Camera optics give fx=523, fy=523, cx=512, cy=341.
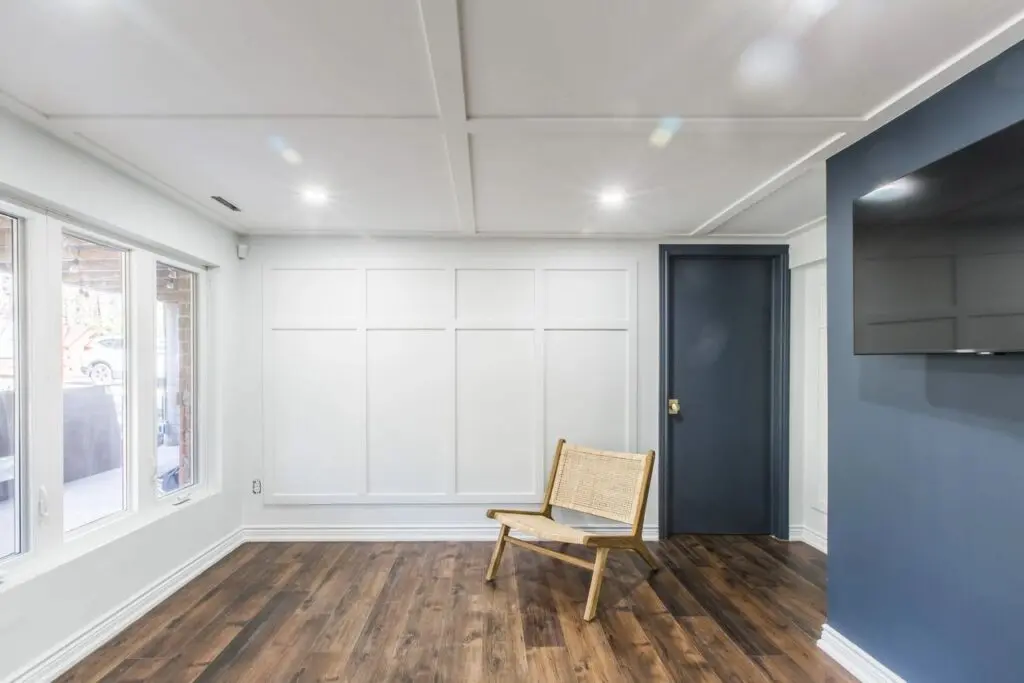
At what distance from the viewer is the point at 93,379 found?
2.58 meters

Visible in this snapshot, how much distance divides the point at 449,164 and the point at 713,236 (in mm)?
2277

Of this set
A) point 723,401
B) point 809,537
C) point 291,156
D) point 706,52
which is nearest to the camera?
point 706,52

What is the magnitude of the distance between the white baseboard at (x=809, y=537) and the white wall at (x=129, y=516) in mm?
4062

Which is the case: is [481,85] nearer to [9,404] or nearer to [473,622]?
[9,404]

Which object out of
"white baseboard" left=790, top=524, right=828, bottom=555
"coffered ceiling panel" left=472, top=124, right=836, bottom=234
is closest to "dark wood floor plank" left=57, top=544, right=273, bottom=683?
"coffered ceiling panel" left=472, top=124, right=836, bottom=234

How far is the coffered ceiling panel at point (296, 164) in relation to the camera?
2.05 m

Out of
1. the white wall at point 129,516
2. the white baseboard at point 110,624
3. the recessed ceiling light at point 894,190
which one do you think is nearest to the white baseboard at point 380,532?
the white wall at point 129,516

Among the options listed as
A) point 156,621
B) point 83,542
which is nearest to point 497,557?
point 156,621

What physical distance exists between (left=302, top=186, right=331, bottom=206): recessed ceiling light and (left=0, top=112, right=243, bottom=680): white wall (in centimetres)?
77

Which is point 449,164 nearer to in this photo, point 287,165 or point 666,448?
point 287,165

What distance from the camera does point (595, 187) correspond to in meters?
2.74

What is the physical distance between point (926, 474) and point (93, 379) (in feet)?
11.9

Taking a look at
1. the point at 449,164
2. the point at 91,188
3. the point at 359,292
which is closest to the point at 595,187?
the point at 449,164

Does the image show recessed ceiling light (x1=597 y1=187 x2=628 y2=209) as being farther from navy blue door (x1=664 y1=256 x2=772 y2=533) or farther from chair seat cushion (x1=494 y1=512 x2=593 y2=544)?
chair seat cushion (x1=494 y1=512 x2=593 y2=544)
